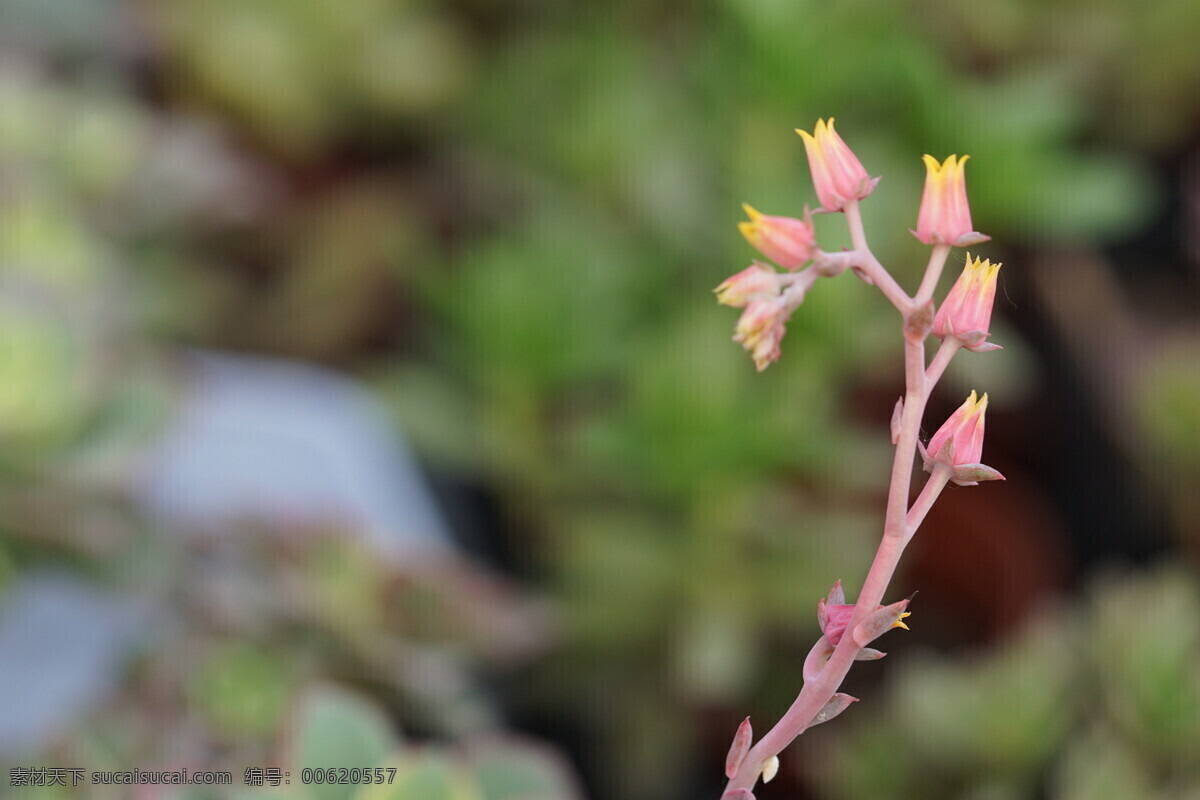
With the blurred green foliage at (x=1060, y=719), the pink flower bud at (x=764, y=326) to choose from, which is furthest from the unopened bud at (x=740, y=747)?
the blurred green foliage at (x=1060, y=719)

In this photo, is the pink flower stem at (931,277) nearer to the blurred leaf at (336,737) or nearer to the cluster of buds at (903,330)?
the cluster of buds at (903,330)

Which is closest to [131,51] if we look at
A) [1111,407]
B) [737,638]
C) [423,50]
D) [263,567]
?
[423,50]

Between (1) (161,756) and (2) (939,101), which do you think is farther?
(2) (939,101)

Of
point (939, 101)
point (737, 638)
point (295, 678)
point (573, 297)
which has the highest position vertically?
point (939, 101)

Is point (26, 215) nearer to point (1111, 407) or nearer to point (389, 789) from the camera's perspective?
point (389, 789)

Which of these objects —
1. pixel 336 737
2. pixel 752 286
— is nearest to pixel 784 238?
pixel 752 286

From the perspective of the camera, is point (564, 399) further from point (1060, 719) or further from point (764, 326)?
point (764, 326)
